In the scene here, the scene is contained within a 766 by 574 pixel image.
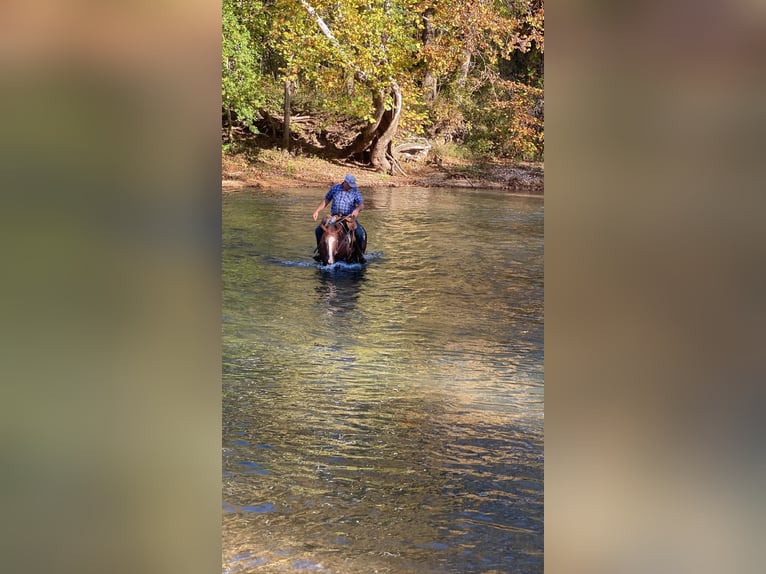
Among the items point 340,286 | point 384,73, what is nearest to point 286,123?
point 384,73

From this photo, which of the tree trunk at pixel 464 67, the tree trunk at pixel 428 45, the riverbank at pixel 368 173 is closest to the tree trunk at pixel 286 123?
the riverbank at pixel 368 173

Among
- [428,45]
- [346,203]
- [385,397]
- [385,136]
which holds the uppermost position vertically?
[428,45]

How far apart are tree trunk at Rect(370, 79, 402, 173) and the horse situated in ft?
23.1

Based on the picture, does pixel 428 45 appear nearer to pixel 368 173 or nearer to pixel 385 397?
pixel 368 173

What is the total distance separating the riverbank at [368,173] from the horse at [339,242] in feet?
18.1

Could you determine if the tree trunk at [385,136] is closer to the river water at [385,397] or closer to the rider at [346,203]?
the river water at [385,397]

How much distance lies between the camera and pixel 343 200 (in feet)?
34.1

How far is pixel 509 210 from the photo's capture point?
14.7 meters

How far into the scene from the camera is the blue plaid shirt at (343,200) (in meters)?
10.4

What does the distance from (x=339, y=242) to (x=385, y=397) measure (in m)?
3.86

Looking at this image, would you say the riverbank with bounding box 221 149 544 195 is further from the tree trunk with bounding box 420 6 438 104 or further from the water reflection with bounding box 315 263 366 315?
the water reflection with bounding box 315 263 366 315

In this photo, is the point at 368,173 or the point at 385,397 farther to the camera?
the point at 368,173

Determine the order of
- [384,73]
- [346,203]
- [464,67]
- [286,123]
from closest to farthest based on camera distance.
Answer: [346,203]
[384,73]
[286,123]
[464,67]

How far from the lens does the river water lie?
4.14 metres
